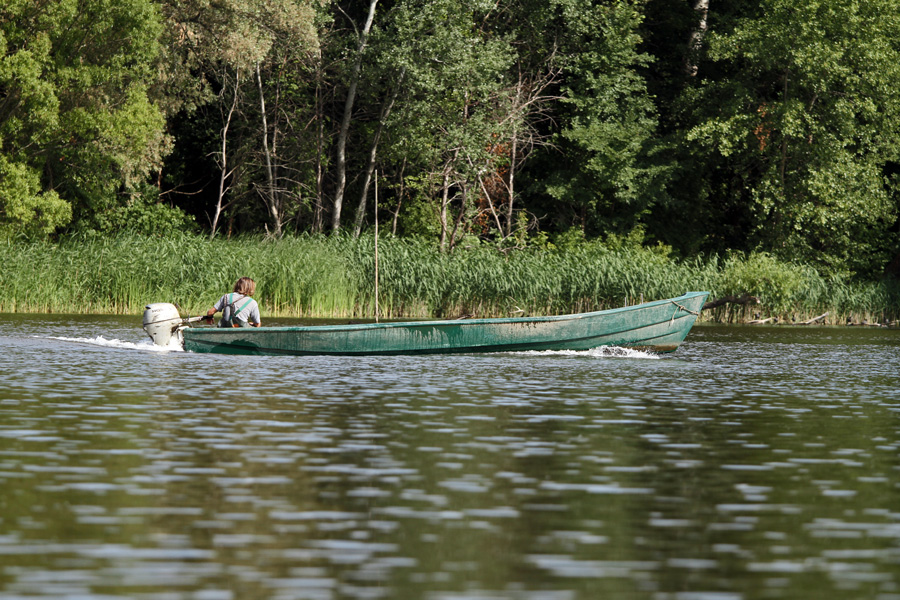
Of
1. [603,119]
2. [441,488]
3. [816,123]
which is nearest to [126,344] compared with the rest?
[441,488]

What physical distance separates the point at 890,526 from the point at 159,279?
25.2 m

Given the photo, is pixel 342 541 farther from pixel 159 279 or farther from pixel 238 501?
pixel 159 279

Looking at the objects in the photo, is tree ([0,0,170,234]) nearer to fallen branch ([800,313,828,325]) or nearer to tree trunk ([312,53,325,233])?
tree trunk ([312,53,325,233])

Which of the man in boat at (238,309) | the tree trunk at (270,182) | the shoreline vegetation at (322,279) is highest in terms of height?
the tree trunk at (270,182)

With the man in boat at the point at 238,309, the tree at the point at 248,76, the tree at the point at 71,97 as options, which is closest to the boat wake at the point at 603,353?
the man in boat at the point at 238,309

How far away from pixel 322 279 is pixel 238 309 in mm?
11270

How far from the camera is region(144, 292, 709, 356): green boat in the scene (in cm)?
2006

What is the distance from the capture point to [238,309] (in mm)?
20219

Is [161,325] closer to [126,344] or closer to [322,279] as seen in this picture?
[126,344]

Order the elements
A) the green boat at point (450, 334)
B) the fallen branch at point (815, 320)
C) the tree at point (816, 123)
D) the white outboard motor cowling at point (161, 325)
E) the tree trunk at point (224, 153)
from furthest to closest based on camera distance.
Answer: the tree at point (816, 123), the tree trunk at point (224, 153), the fallen branch at point (815, 320), the white outboard motor cowling at point (161, 325), the green boat at point (450, 334)

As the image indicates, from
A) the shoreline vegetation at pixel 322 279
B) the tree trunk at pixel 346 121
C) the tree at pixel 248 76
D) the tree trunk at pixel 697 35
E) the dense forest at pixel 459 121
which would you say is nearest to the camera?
the shoreline vegetation at pixel 322 279

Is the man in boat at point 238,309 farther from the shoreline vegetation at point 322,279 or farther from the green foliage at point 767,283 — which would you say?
the green foliage at point 767,283

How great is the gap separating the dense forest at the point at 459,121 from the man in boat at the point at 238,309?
16.0m

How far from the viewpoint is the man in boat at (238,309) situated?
20.2 m
